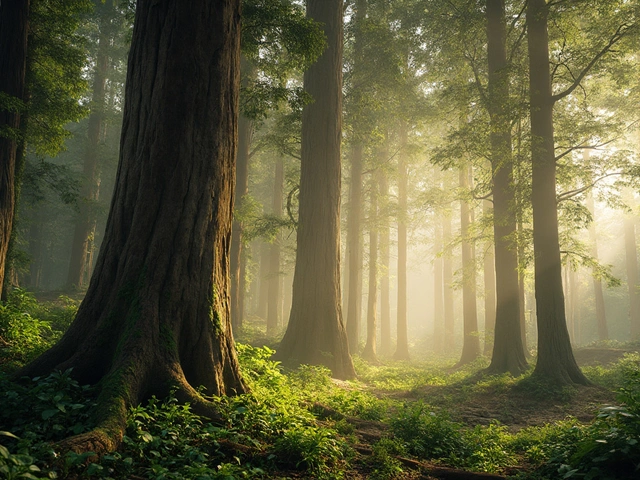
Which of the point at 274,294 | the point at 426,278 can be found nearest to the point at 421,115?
the point at 274,294

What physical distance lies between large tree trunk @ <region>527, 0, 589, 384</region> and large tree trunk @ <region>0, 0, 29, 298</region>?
11.8 metres

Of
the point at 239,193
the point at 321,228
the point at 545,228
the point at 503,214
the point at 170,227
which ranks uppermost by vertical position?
the point at 239,193

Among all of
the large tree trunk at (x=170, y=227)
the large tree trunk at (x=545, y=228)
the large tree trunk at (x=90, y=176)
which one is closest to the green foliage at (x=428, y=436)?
the large tree trunk at (x=170, y=227)

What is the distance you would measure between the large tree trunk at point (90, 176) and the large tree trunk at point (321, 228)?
1799 cm

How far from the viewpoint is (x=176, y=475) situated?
2.92 m

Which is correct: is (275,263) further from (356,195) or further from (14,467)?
(14,467)

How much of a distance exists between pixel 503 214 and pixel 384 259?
48.1 feet

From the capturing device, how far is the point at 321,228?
11031mm

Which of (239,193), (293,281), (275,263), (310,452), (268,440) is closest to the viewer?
(310,452)

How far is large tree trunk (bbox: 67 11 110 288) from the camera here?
24.3 metres

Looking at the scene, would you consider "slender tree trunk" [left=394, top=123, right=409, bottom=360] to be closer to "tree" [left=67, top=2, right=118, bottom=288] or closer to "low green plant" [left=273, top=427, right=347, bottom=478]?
"tree" [left=67, top=2, right=118, bottom=288]

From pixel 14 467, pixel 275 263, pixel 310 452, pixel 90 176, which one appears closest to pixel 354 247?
pixel 275 263

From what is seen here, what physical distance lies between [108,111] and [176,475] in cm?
3210

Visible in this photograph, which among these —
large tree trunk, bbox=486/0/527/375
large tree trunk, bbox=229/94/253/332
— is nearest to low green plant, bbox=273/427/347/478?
large tree trunk, bbox=486/0/527/375
